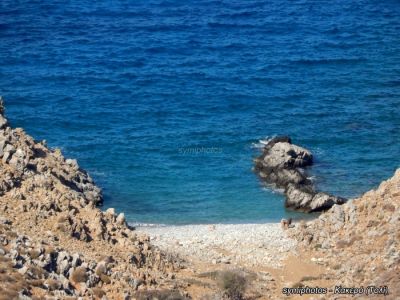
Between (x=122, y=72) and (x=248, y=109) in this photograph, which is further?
(x=122, y=72)

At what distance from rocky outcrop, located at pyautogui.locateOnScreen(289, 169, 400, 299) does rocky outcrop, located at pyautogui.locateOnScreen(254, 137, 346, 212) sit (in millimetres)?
7392

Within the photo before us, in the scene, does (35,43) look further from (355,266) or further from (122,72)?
(355,266)

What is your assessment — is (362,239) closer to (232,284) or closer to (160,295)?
(232,284)

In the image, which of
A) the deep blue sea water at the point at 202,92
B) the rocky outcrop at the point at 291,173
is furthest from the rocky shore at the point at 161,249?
the deep blue sea water at the point at 202,92

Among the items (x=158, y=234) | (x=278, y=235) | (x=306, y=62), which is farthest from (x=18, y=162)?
(x=306, y=62)

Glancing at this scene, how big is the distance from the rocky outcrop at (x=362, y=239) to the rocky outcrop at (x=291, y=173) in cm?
739

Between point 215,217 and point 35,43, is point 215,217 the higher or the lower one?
the lower one

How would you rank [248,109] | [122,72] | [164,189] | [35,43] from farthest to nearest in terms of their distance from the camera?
[35,43] < [122,72] < [248,109] < [164,189]

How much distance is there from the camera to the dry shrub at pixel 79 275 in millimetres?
40875

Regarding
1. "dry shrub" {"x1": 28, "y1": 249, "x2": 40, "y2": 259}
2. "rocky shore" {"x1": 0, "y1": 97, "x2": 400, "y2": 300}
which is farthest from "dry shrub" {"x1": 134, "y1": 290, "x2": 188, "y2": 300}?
"dry shrub" {"x1": 28, "y1": 249, "x2": 40, "y2": 259}

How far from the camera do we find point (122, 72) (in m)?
93.8

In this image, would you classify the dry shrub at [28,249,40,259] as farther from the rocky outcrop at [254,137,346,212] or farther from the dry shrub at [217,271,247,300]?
the rocky outcrop at [254,137,346,212]

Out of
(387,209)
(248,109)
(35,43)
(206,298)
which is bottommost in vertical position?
(206,298)

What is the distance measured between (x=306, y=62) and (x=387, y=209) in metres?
49.0
